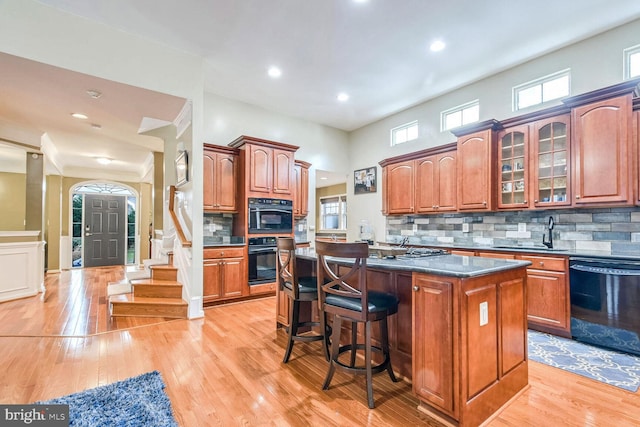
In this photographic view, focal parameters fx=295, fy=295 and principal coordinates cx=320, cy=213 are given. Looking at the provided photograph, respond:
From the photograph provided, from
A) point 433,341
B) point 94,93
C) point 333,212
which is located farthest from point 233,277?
point 333,212

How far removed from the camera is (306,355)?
2.67 m

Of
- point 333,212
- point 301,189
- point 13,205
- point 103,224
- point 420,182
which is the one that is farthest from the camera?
point 333,212

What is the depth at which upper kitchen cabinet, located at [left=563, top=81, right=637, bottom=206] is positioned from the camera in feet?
9.78

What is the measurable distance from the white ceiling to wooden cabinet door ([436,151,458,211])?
46.8 inches

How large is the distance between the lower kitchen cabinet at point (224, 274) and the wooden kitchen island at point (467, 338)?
2.90 metres

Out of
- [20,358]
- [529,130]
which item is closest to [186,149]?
[20,358]

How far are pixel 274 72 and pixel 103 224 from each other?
7421mm

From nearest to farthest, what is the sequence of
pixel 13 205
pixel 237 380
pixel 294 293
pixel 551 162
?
pixel 237 380 → pixel 294 293 → pixel 551 162 → pixel 13 205

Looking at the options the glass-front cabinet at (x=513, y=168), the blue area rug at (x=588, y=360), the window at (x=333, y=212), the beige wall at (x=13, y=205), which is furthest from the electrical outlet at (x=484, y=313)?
the beige wall at (x=13, y=205)

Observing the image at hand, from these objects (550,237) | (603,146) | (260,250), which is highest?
(603,146)

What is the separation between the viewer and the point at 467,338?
1657 millimetres

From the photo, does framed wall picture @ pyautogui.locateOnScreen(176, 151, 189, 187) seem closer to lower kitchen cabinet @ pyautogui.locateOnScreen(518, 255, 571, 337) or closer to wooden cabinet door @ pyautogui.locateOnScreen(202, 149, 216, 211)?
wooden cabinet door @ pyautogui.locateOnScreen(202, 149, 216, 211)

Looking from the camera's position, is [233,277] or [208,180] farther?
[208,180]

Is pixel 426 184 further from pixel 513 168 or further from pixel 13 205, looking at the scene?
pixel 13 205
